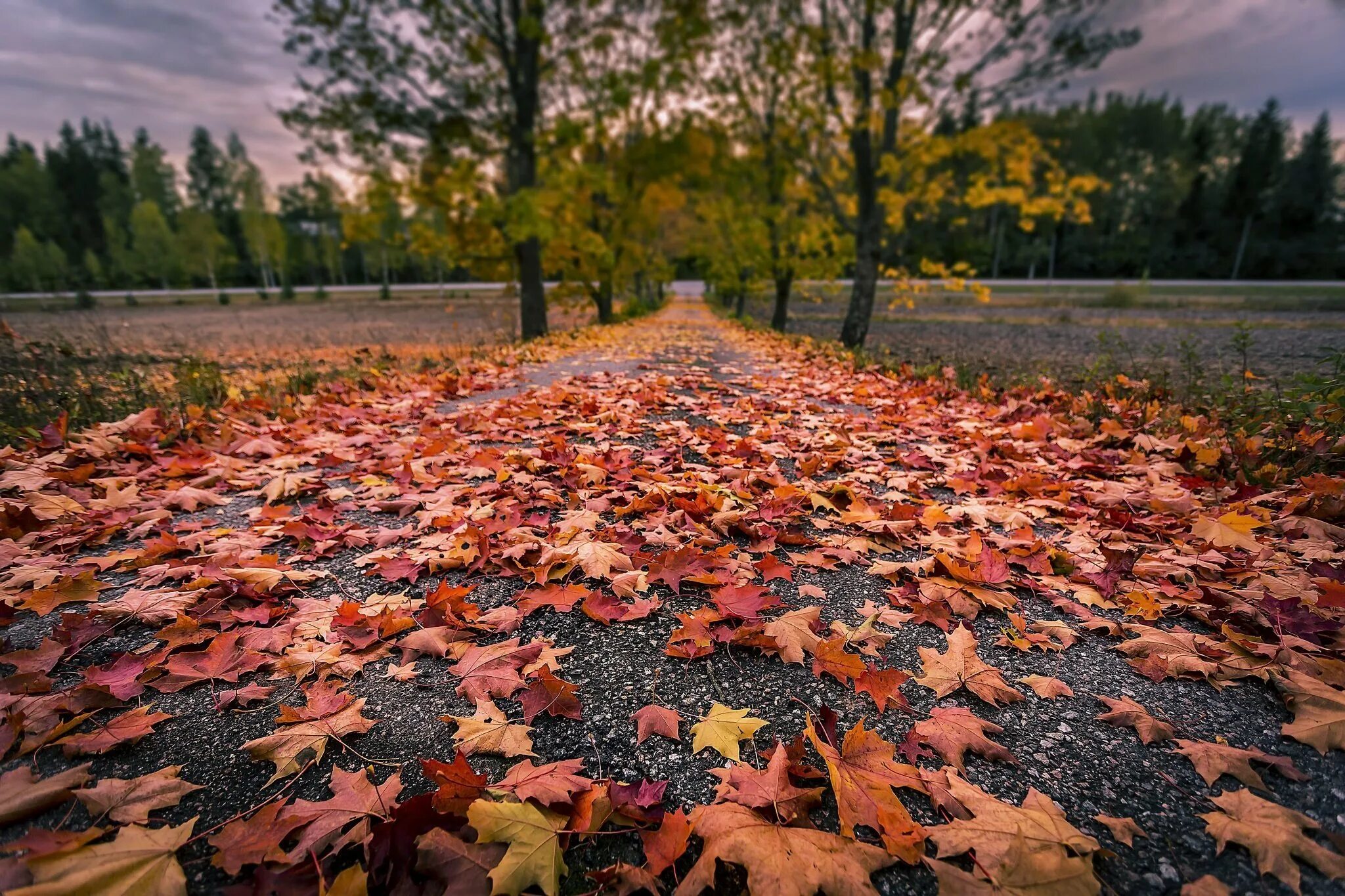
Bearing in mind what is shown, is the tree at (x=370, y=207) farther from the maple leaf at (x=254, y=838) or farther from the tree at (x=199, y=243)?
the tree at (x=199, y=243)

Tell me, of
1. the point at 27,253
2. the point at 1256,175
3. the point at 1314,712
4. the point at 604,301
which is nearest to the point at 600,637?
the point at 1314,712

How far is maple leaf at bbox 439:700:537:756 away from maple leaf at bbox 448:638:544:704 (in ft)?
0.25

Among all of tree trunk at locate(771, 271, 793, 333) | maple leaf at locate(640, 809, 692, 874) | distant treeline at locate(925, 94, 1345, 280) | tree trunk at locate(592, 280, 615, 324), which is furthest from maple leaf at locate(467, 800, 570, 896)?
distant treeline at locate(925, 94, 1345, 280)

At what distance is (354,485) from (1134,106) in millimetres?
69887

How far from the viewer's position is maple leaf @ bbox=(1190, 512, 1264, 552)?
207cm

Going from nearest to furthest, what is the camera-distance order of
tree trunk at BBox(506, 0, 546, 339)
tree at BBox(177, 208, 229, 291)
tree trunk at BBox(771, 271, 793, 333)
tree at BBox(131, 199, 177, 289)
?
tree trunk at BBox(506, 0, 546, 339)
tree trunk at BBox(771, 271, 793, 333)
tree at BBox(131, 199, 177, 289)
tree at BBox(177, 208, 229, 291)

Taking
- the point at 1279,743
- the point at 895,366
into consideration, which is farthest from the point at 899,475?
the point at 895,366

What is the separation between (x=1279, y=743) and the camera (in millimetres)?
1299

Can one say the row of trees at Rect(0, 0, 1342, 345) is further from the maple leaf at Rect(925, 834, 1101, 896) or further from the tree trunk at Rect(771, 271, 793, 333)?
the maple leaf at Rect(925, 834, 1101, 896)

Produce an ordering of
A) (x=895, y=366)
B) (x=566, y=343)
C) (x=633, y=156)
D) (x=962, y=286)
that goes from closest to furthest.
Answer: (x=895, y=366) → (x=962, y=286) → (x=566, y=343) → (x=633, y=156)

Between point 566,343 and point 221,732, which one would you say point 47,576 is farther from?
point 566,343

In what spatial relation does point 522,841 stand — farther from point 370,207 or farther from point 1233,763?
point 370,207

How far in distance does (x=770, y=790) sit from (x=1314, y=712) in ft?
4.63

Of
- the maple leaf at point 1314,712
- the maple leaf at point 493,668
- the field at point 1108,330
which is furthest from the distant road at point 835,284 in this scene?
the maple leaf at point 1314,712
